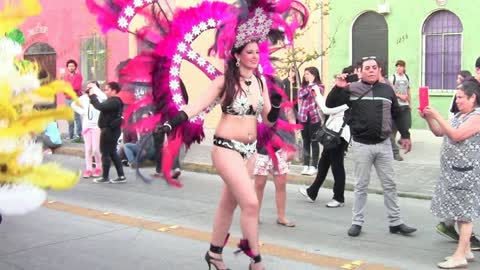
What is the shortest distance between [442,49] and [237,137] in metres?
11.7

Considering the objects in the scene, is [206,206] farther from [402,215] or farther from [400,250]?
[400,250]

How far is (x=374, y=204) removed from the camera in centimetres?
817

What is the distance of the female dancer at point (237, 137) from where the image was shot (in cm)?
452

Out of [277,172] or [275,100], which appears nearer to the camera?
[275,100]

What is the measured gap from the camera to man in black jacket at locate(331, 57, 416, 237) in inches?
244

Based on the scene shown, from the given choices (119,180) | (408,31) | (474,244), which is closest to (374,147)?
(474,244)

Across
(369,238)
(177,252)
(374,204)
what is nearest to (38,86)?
(177,252)

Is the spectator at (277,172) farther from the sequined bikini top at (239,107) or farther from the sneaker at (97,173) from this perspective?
the sneaker at (97,173)

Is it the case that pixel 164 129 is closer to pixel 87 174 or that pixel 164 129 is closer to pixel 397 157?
pixel 87 174

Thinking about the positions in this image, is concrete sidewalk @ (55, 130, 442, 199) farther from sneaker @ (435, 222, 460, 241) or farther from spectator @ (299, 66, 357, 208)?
sneaker @ (435, 222, 460, 241)

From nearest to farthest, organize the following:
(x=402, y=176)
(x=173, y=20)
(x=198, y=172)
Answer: (x=173, y=20) → (x=402, y=176) → (x=198, y=172)

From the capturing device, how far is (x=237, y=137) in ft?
15.3

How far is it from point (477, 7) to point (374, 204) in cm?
802

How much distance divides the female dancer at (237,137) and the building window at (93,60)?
1155cm
